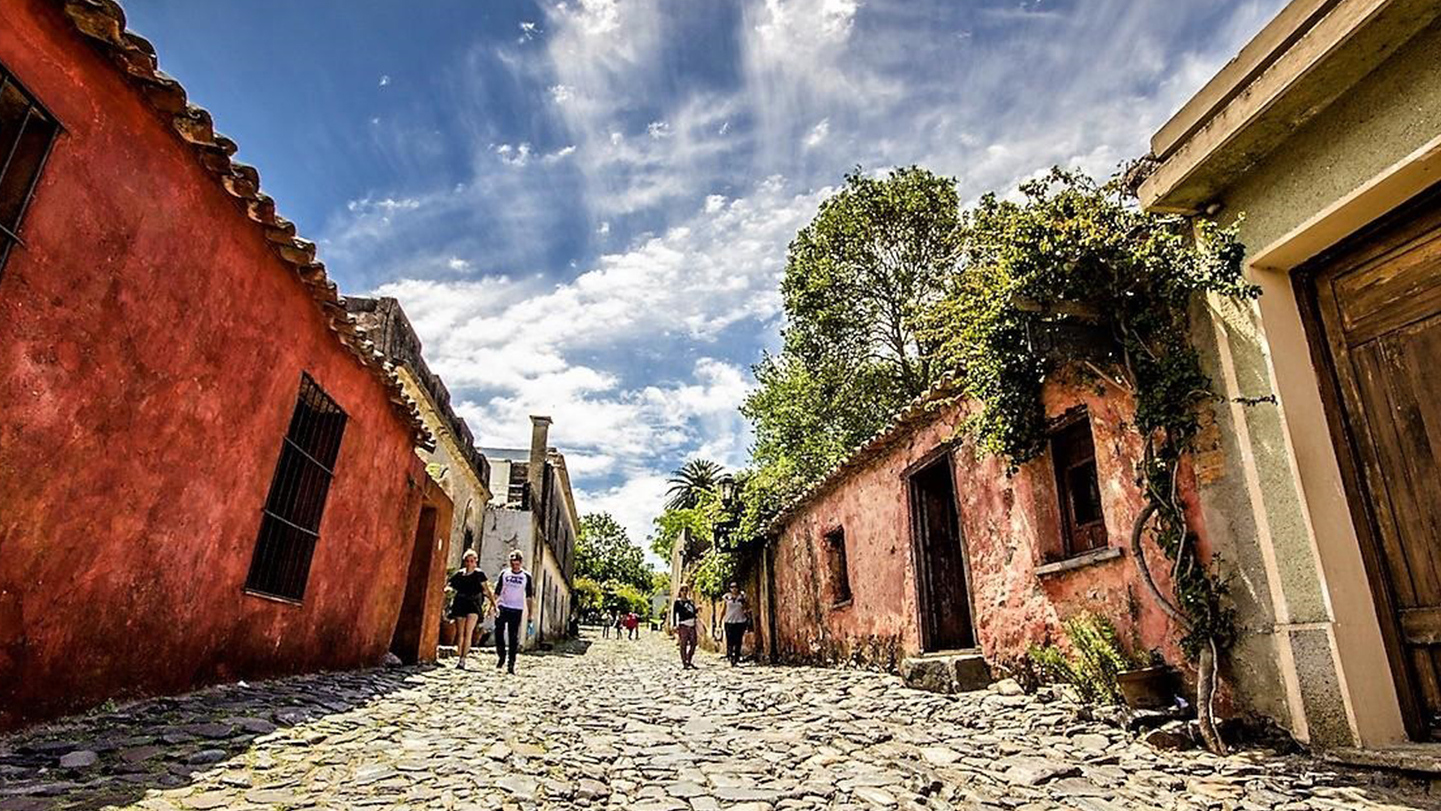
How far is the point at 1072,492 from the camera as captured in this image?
7008 millimetres

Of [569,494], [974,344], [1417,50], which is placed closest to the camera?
[1417,50]

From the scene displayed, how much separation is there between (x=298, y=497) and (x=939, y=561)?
7.39 m

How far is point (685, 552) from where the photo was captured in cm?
3219

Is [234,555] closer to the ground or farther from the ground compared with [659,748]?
farther from the ground

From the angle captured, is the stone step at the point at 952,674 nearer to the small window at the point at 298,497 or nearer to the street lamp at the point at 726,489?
the small window at the point at 298,497

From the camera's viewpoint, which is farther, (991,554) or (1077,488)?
(991,554)

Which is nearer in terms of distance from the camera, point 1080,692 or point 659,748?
point 659,748

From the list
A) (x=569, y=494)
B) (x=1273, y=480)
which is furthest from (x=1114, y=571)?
(x=569, y=494)

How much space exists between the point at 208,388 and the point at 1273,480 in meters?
7.09

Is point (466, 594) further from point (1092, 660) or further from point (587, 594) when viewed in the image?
point (587, 594)

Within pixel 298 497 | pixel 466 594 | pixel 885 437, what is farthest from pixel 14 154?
pixel 885 437

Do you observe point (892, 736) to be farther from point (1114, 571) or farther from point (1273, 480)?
point (1273, 480)

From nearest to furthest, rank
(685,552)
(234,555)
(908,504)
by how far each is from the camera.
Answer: (234,555), (908,504), (685,552)

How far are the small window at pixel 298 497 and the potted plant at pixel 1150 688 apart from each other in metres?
6.77
